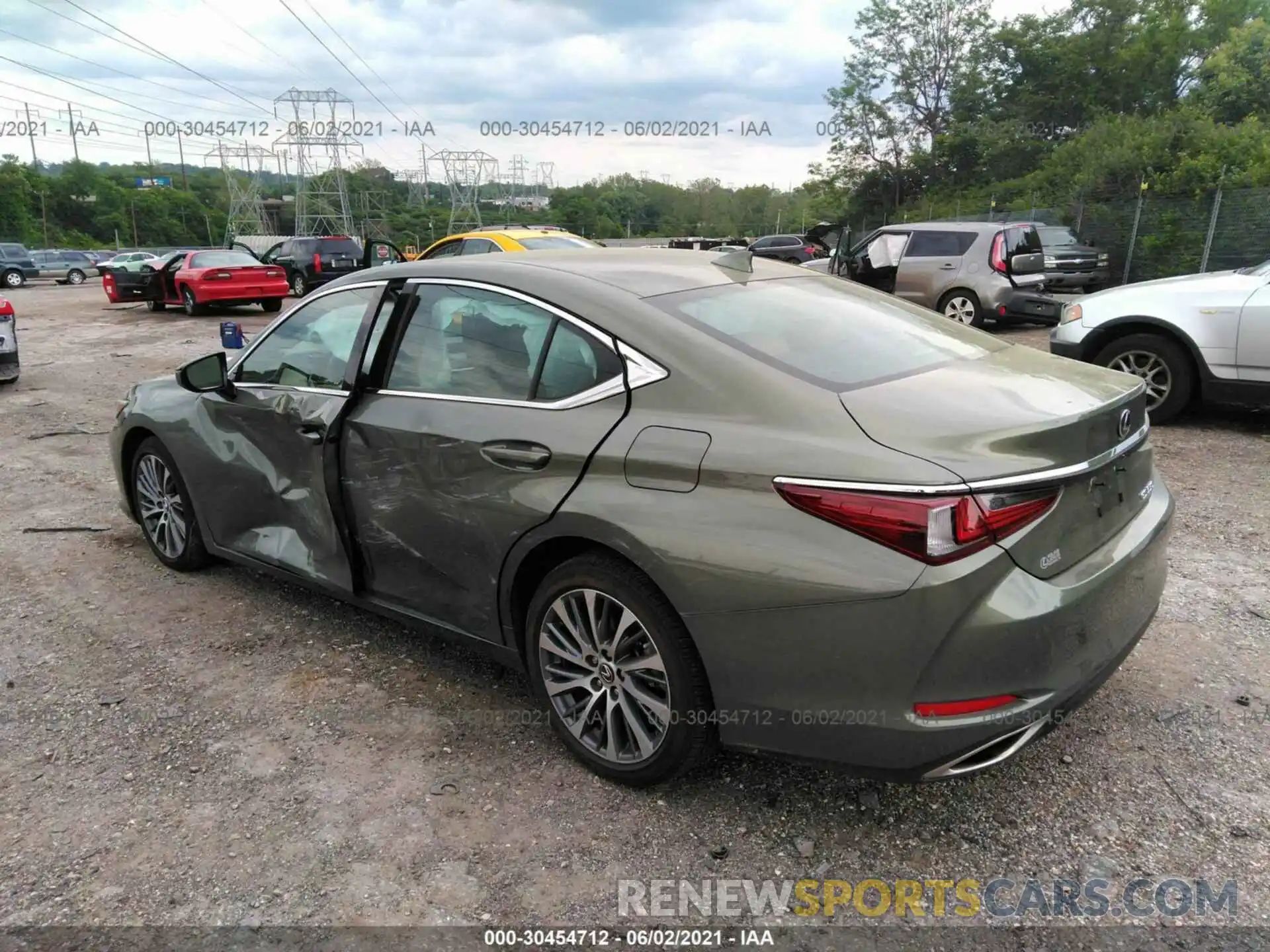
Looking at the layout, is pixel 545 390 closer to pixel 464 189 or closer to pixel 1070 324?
pixel 1070 324

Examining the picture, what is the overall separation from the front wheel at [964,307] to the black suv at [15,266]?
37289 millimetres

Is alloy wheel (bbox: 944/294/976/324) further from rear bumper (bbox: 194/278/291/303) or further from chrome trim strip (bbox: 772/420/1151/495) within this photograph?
rear bumper (bbox: 194/278/291/303)

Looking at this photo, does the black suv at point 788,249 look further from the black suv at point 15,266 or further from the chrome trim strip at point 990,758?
the black suv at point 15,266

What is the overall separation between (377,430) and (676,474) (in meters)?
1.33

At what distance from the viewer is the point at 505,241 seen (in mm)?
12242

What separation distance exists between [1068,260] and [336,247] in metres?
18.1

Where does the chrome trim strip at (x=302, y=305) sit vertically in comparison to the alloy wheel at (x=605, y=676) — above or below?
above

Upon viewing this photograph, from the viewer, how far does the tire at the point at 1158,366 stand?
6652 millimetres

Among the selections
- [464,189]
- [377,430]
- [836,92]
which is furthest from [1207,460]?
[464,189]

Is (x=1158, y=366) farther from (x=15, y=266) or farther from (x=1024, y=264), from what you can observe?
(x=15, y=266)

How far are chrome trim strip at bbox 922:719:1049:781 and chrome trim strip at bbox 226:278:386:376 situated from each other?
248 cm

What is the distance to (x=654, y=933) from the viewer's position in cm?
219

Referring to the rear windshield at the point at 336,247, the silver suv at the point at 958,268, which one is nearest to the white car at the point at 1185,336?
the silver suv at the point at 958,268

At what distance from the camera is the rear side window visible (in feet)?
40.4
